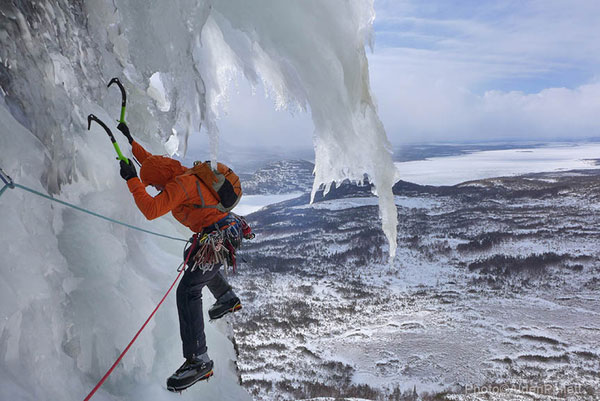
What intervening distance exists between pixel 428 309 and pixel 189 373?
3369 cm

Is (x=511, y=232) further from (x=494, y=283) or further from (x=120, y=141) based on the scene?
(x=120, y=141)

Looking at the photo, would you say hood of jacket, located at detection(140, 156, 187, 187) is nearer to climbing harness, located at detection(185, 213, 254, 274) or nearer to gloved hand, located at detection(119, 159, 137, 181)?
gloved hand, located at detection(119, 159, 137, 181)

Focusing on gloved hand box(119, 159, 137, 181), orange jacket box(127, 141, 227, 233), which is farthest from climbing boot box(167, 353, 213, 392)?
gloved hand box(119, 159, 137, 181)

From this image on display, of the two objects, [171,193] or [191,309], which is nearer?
[171,193]

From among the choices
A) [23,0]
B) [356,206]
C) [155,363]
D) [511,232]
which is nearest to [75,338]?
[155,363]

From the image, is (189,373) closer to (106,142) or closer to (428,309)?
(106,142)

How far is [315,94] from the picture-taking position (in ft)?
16.7

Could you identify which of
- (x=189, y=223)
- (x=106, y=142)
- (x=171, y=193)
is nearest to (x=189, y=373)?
(x=189, y=223)

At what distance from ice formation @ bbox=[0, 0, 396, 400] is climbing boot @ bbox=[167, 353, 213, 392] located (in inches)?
11.5

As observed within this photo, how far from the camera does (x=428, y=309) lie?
1321 inches

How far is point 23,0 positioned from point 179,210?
214cm

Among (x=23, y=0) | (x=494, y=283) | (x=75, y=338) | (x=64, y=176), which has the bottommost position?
(x=494, y=283)

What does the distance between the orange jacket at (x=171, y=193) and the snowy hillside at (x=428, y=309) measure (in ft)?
19.9

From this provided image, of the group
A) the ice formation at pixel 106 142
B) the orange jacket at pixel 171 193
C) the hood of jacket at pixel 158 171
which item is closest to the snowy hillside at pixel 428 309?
the ice formation at pixel 106 142
